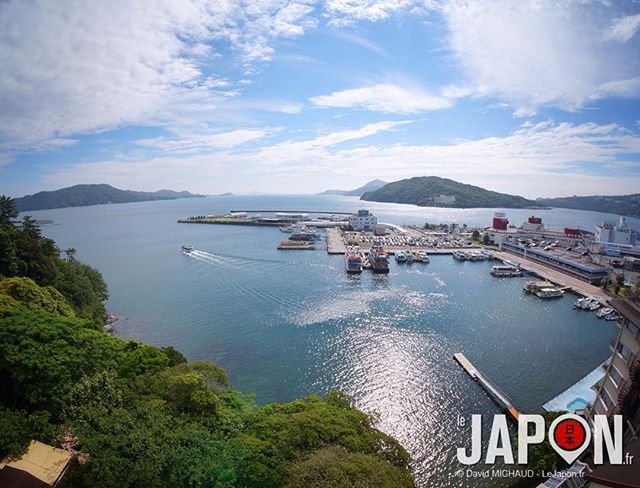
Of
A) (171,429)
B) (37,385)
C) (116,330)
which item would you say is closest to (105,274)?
(116,330)

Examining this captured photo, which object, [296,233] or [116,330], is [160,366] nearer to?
[116,330]

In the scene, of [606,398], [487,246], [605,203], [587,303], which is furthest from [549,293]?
[605,203]

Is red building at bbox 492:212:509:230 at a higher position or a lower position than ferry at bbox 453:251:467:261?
higher

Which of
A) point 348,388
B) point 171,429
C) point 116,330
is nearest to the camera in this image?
point 171,429

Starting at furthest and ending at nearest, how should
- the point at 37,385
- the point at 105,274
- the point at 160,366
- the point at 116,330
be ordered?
1. the point at 105,274
2. the point at 116,330
3. the point at 160,366
4. the point at 37,385

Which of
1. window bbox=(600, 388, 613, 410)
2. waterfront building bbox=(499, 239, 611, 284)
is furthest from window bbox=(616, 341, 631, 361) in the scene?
waterfront building bbox=(499, 239, 611, 284)

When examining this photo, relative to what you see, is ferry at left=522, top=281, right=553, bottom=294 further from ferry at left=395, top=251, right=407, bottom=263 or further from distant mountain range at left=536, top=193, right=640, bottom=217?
distant mountain range at left=536, top=193, right=640, bottom=217
